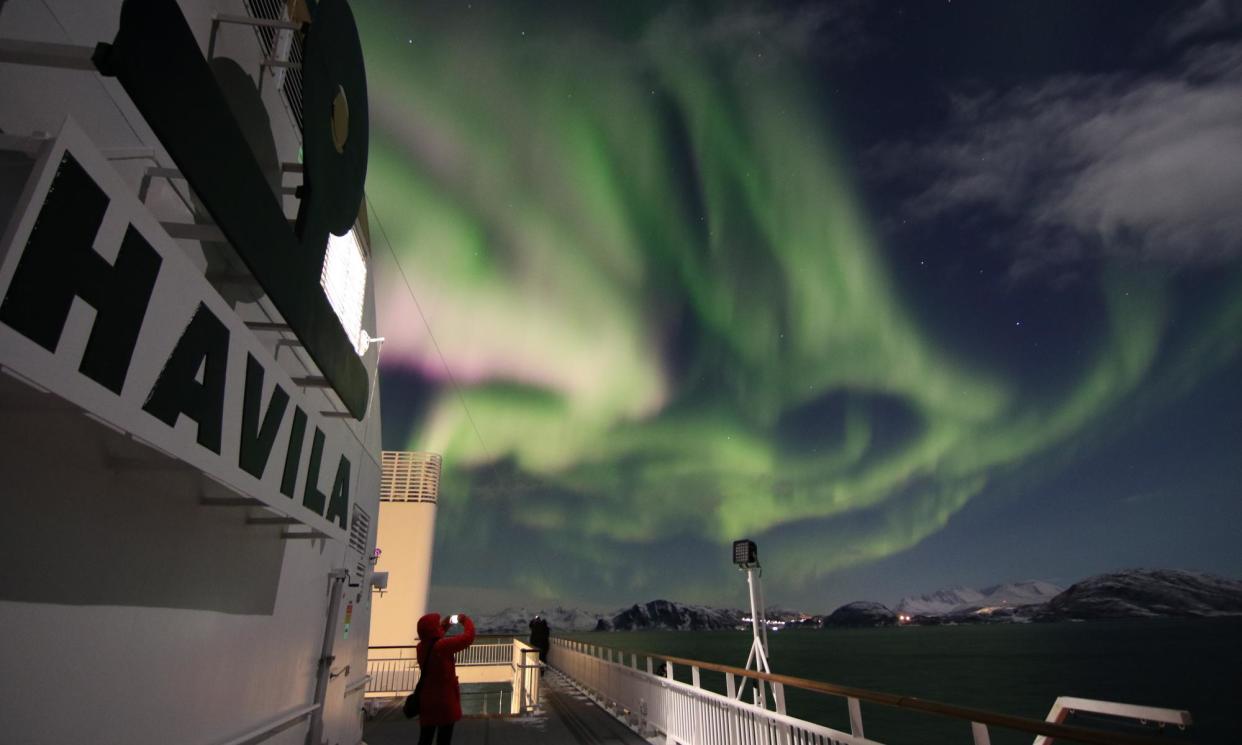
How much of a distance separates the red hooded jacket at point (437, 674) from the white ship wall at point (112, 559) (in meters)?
1.44

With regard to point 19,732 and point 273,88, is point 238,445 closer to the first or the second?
point 19,732

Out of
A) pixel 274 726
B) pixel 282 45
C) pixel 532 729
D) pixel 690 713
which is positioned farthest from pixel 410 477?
pixel 282 45

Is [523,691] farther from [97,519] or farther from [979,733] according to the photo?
[97,519]

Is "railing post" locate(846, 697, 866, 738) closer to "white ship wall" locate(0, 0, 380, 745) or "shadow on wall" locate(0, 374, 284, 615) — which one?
"white ship wall" locate(0, 0, 380, 745)

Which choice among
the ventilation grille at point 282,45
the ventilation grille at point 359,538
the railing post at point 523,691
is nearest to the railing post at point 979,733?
the ventilation grille at point 282,45

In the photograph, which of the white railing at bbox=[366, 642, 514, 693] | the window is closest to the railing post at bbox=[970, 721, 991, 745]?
the window

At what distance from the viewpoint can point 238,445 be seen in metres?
3.86

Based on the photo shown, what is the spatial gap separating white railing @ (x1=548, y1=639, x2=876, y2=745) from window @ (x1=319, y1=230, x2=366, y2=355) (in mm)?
6014

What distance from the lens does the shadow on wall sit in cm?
261

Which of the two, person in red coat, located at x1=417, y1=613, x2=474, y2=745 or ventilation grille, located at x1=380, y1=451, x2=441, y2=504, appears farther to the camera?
ventilation grille, located at x1=380, y1=451, x2=441, y2=504

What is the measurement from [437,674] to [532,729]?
16.5ft

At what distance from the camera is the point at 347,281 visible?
824cm

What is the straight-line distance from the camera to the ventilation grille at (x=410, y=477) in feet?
82.6

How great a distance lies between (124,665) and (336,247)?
18.3 ft
